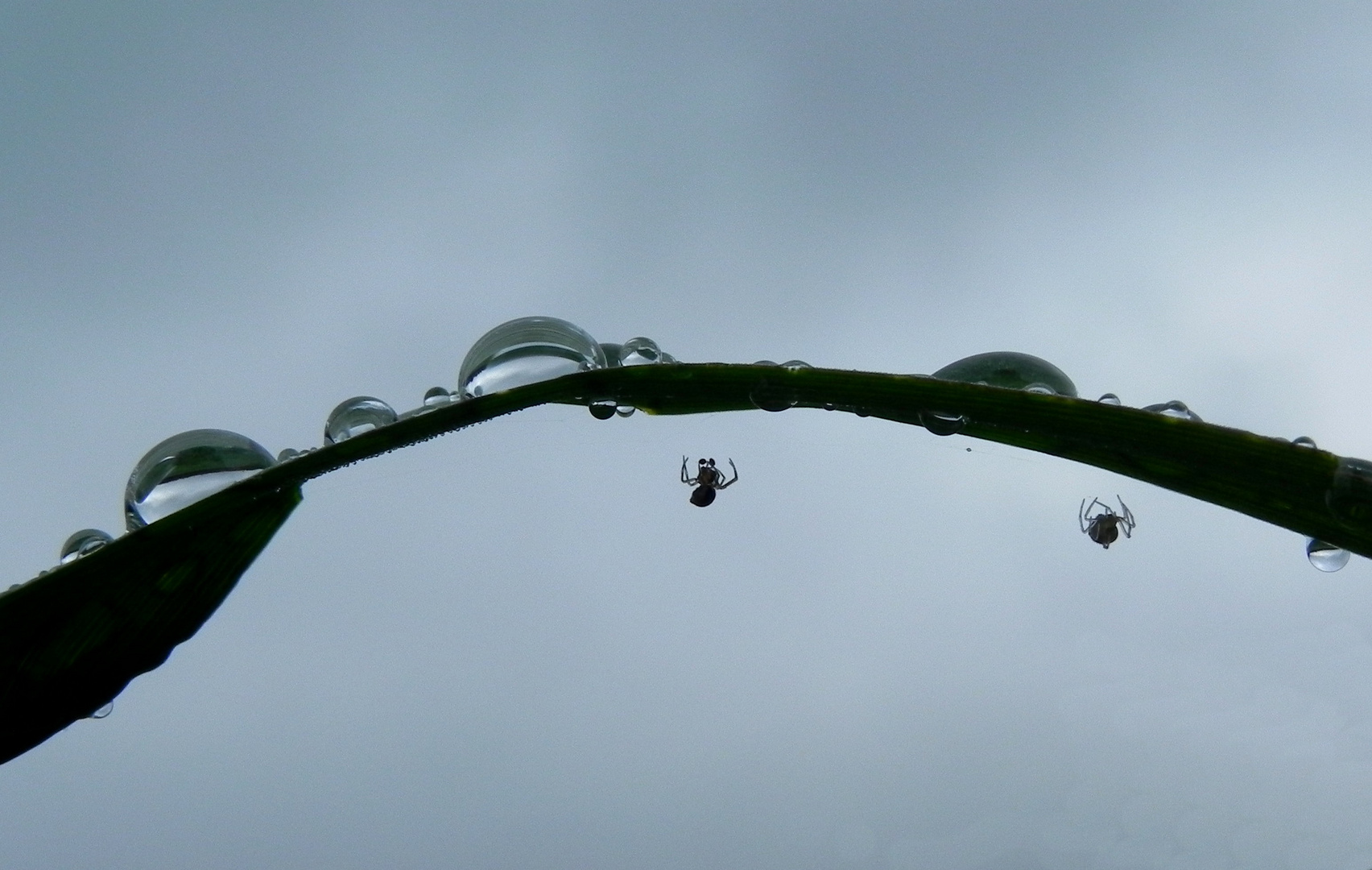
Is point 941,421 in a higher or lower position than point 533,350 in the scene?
lower

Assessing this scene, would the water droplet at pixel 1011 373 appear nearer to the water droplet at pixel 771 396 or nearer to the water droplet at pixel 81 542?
the water droplet at pixel 771 396

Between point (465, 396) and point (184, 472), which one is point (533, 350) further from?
point (184, 472)

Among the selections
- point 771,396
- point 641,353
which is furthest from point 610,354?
point 771,396

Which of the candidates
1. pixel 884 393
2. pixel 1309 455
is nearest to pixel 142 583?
pixel 884 393

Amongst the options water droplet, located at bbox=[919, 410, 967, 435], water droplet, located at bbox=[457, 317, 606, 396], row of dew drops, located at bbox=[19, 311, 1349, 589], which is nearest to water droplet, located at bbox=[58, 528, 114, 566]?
row of dew drops, located at bbox=[19, 311, 1349, 589]

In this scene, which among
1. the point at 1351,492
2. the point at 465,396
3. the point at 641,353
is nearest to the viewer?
the point at 1351,492

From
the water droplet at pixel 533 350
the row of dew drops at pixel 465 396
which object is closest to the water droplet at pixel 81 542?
the row of dew drops at pixel 465 396

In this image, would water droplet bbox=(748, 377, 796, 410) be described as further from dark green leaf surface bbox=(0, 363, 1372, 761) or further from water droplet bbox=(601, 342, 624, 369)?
water droplet bbox=(601, 342, 624, 369)
